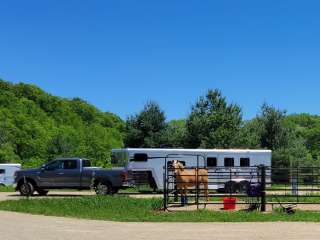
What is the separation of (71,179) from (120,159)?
393 centimetres

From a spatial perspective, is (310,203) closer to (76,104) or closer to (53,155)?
A: (53,155)

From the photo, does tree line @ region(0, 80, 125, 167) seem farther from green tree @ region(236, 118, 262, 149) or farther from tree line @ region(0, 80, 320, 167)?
green tree @ region(236, 118, 262, 149)

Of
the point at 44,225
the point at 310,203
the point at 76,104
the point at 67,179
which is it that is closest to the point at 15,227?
the point at 44,225

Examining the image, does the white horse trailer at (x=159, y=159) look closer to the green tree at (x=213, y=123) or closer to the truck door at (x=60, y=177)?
the truck door at (x=60, y=177)

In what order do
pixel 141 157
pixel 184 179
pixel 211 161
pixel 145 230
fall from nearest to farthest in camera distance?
pixel 145 230
pixel 184 179
pixel 141 157
pixel 211 161

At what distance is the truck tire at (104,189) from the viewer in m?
27.4

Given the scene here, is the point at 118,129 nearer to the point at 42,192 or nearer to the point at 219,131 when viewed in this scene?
the point at 219,131

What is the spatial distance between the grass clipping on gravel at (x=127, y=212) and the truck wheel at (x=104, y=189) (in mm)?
5573

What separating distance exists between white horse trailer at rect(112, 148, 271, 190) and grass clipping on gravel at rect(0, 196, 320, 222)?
8673 millimetres

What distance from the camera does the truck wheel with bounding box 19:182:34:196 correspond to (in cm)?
2764

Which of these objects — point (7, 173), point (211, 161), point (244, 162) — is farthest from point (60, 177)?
point (7, 173)

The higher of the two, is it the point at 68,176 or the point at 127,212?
the point at 68,176

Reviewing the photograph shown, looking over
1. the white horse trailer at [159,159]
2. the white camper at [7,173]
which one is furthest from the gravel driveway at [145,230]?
the white camper at [7,173]

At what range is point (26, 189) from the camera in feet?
90.7
